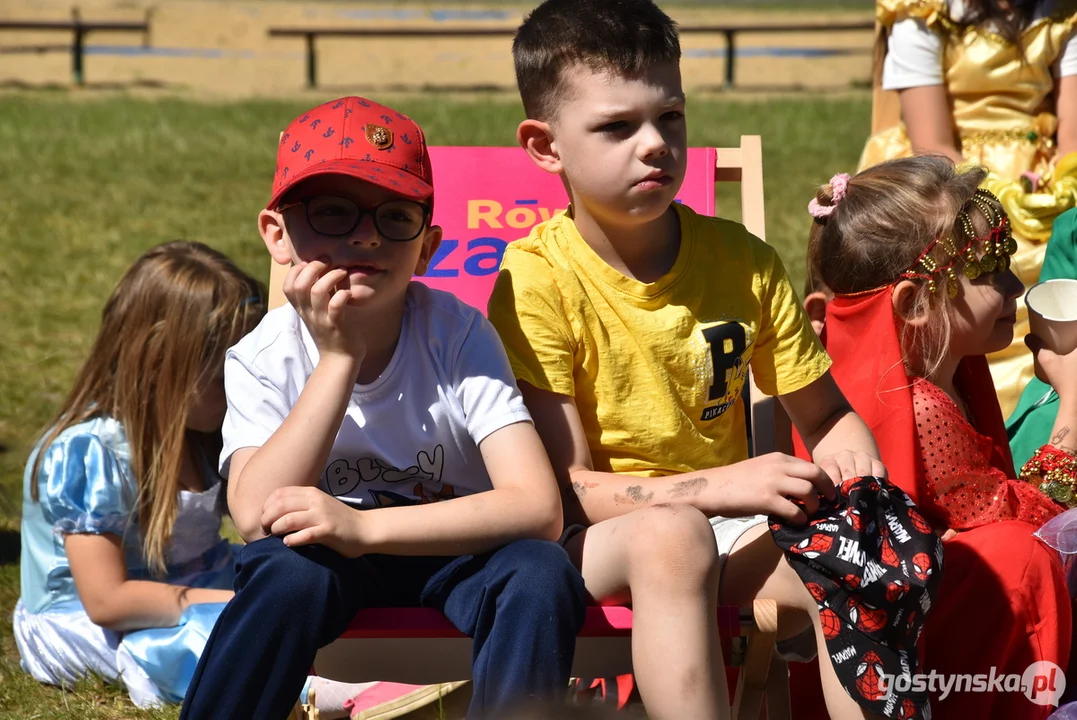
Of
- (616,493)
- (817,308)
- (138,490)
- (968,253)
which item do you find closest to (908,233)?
(968,253)

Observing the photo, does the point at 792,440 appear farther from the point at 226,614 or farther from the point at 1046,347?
the point at 226,614

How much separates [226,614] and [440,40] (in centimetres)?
2285

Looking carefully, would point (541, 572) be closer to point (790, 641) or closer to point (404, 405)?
point (404, 405)

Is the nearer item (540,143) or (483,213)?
(540,143)

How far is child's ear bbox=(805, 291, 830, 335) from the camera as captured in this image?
9.30 ft

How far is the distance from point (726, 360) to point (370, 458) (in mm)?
700

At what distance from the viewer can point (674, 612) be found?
1.93 m

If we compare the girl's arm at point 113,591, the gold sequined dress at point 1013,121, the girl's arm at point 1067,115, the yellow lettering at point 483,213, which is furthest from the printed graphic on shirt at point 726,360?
the girl's arm at point 1067,115

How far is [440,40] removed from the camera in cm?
2389

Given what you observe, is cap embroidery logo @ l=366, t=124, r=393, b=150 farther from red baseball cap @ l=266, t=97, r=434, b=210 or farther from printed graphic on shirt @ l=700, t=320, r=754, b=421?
printed graphic on shirt @ l=700, t=320, r=754, b=421

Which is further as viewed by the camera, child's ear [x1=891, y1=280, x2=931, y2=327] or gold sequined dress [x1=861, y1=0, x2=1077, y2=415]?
gold sequined dress [x1=861, y1=0, x2=1077, y2=415]

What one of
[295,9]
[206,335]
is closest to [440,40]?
[295,9]

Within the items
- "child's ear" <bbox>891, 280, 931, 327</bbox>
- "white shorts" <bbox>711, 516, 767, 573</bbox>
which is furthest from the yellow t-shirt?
"child's ear" <bbox>891, 280, 931, 327</bbox>

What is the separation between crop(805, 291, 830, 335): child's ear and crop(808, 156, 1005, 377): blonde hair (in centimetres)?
9
